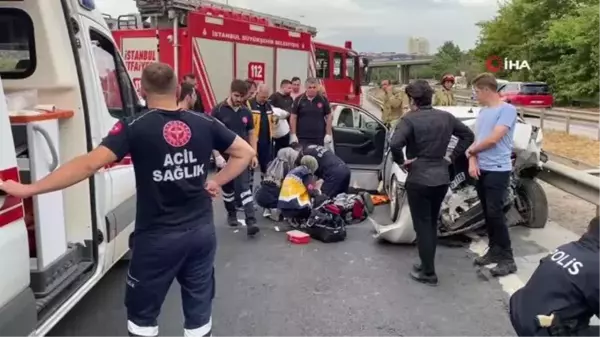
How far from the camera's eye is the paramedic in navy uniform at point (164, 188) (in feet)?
10.0

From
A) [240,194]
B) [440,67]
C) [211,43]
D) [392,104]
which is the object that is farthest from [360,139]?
[440,67]

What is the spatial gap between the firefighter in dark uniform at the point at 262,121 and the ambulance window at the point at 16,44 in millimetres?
4166

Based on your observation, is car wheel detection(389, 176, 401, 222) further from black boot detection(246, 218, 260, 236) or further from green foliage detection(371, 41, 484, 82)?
green foliage detection(371, 41, 484, 82)

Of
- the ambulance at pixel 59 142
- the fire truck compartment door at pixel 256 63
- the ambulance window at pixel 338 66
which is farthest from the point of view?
the ambulance window at pixel 338 66

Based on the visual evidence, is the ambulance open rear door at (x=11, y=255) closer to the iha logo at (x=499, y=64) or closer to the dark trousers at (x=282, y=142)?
the dark trousers at (x=282, y=142)

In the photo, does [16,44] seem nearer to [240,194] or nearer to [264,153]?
[240,194]

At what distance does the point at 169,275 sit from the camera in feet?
10.5

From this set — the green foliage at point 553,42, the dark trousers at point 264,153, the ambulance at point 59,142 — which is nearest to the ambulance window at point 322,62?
the dark trousers at point 264,153

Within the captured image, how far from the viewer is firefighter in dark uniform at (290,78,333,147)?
343 inches

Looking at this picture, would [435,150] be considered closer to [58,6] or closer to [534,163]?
[534,163]

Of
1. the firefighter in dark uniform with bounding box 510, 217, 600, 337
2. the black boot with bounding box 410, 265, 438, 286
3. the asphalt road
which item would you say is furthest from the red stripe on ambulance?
the black boot with bounding box 410, 265, 438, 286

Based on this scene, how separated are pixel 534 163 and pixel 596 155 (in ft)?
25.5

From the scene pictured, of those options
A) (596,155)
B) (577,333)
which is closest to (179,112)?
(577,333)

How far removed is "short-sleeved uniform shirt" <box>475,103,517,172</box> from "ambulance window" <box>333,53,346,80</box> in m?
14.0
